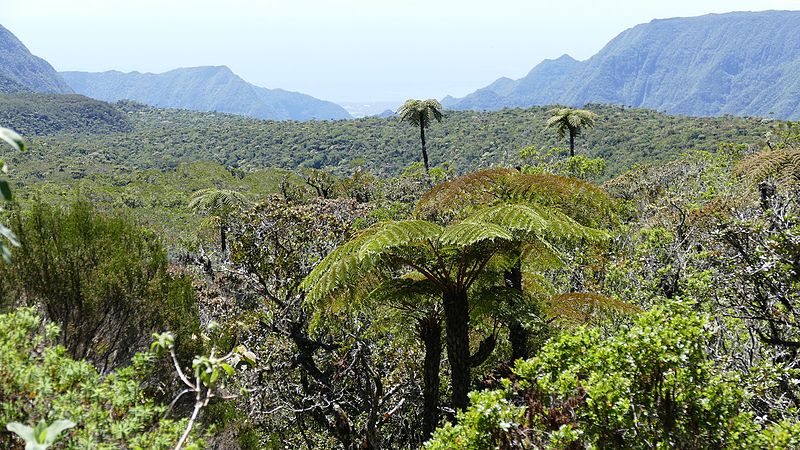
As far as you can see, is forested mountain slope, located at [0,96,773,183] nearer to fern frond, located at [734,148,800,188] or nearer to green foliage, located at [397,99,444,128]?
green foliage, located at [397,99,444,128]

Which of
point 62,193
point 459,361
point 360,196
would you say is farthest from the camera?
point 62,193

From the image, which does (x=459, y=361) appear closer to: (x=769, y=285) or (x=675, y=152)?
(x=769, y=285)

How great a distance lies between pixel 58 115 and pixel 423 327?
168761 mm

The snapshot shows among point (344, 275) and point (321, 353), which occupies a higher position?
point (344, 275)

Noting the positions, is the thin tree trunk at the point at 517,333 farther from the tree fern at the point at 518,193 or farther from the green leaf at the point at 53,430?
the green leaf at the point at 53,430

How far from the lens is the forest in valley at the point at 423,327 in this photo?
279 centimetres

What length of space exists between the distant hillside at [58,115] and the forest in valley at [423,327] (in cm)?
14667

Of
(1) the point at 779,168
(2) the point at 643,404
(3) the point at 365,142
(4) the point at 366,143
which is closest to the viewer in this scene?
(2) the point at 643,404

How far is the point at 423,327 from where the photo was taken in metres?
6.11

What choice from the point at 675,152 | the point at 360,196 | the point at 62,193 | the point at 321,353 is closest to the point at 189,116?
the point at 62,193

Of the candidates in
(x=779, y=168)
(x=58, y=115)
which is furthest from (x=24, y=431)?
(x=58, y=115)

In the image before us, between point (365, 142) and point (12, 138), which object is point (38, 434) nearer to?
point (12, 138)

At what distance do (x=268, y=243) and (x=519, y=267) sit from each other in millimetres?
3933

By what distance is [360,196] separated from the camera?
26.4 meters
